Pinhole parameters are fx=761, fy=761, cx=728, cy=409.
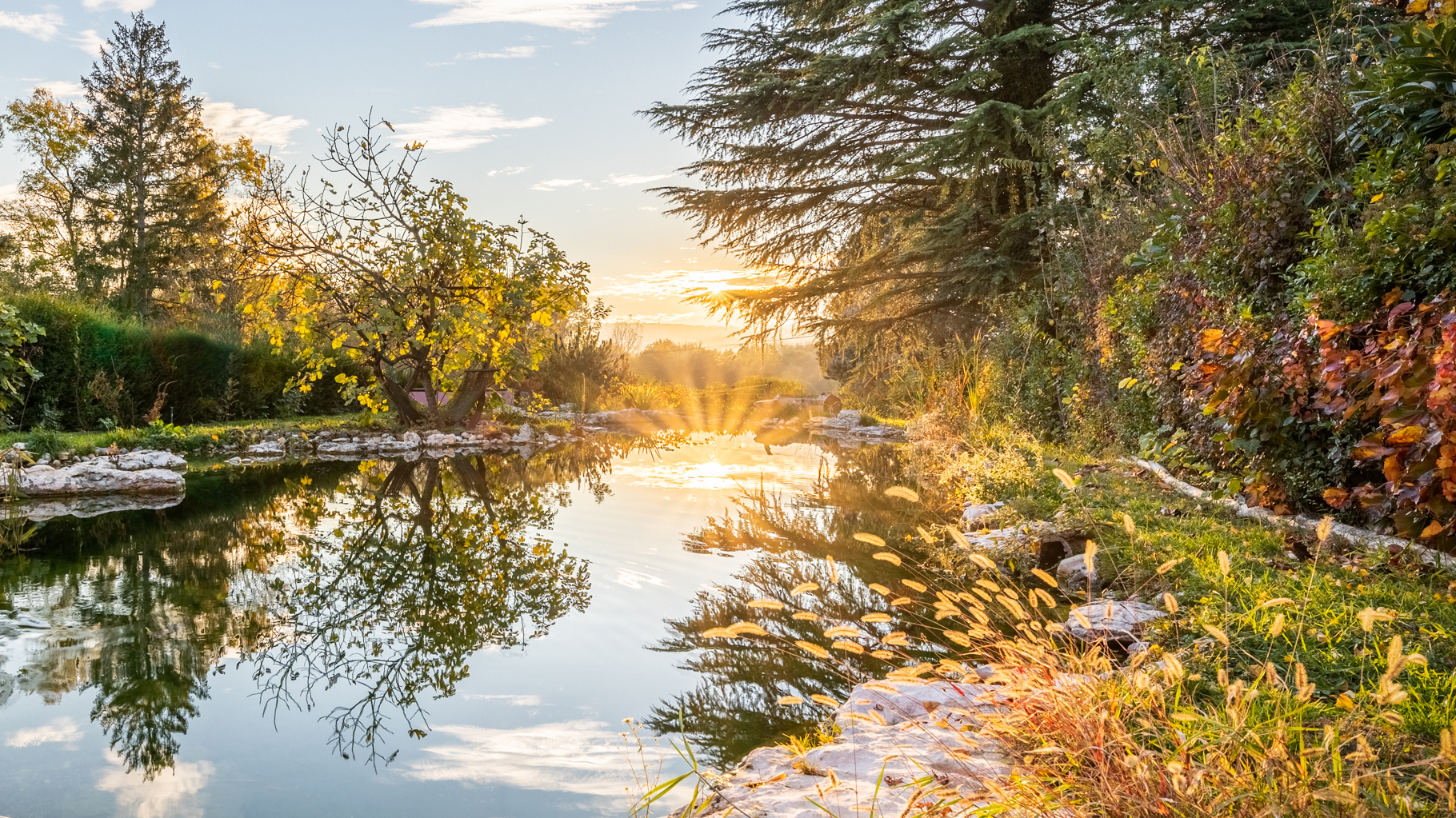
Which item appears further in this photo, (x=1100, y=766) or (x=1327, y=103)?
(x=1327, y=103)

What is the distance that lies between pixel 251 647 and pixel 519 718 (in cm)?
130

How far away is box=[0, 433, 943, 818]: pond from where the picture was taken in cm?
218

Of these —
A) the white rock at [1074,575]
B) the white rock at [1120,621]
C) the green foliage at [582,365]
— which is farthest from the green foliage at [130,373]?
the white rock at [1120,621]

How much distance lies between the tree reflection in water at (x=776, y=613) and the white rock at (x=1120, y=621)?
Answer: 0.77 m

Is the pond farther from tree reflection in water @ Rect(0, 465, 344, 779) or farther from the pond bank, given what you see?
the pond bank

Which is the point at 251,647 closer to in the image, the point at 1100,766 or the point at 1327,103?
the point at 1100,766

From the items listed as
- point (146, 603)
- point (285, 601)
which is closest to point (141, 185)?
point (146, 603)

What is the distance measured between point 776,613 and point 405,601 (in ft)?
5.92

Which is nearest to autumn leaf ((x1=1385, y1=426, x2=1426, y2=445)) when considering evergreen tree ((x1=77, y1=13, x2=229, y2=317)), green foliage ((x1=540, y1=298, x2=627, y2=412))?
green foliage ((x1=540, y1=298, x2=627, y2=412))

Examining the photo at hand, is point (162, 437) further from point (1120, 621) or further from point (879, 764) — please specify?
point (1120, 621)

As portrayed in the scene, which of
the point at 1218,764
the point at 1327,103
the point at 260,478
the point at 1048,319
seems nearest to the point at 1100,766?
the point at 1218,764

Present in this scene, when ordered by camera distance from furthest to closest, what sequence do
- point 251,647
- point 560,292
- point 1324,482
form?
point 560,292 → point 1324,482 → point 251,647

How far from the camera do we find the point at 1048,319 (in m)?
9.49

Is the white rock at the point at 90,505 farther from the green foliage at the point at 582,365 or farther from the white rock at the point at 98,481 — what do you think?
the green foliage at the point at 582,365
